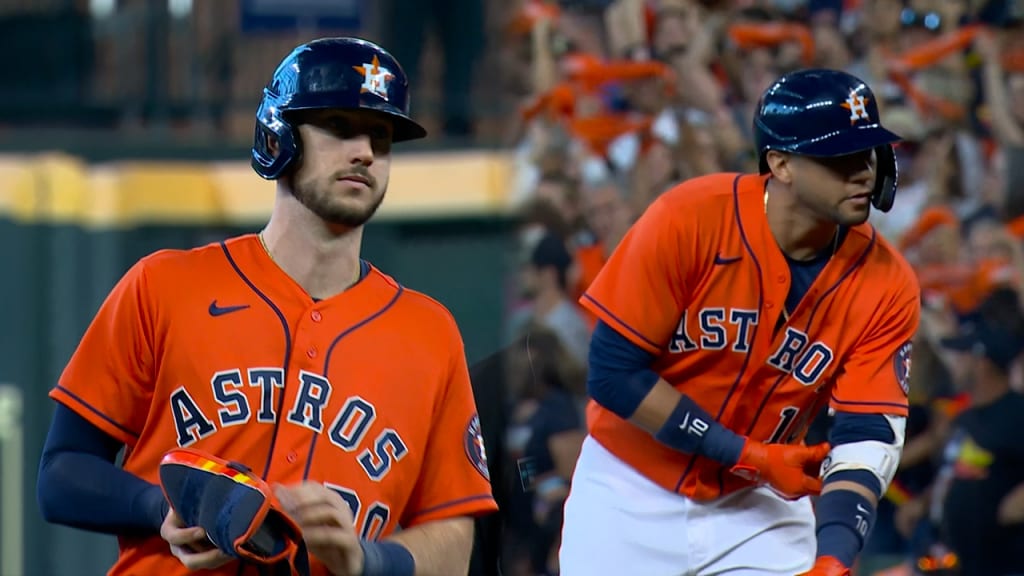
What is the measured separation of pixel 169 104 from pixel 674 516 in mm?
3559

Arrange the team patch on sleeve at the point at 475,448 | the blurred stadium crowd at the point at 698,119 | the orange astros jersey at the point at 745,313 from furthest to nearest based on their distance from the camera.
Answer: the blurred stadium crowd at the point at 698,119, the orange astros jersey at the point at 745,313, the team patch on sleeve at the point at 475,448

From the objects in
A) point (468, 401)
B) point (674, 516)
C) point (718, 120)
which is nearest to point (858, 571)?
point (718, 120)

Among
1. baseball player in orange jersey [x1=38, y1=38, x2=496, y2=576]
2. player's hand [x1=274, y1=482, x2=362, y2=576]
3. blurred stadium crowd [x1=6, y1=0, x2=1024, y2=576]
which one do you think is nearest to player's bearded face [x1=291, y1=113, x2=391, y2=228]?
baseball player in orange jersey [x1=38, y1=38, x2=496, y2=576]

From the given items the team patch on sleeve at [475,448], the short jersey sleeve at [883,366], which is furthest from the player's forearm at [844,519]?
the team patch on sleeve at [475,448]

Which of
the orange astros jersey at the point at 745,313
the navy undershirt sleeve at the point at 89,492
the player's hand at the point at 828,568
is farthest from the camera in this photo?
the orange astros jersey at the point at 745,313

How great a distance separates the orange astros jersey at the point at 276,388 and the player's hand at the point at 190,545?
89 mm

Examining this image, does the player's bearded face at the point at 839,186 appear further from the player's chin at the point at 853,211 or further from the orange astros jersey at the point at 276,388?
the orange astros jersey at the point at 276,388

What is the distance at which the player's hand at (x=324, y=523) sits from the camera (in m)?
2.11

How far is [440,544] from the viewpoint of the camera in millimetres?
2420

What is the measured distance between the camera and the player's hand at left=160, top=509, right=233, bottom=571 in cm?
219

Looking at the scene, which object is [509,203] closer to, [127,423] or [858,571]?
[858,571]

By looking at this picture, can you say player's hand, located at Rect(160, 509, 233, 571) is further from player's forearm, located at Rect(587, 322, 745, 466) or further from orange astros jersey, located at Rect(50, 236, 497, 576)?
player's forearm, located at Rect(587, 322, 745, 466)

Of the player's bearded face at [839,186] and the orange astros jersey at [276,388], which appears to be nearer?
the orange astros jersey at [276,388]

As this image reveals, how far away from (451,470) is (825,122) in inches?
51.3
